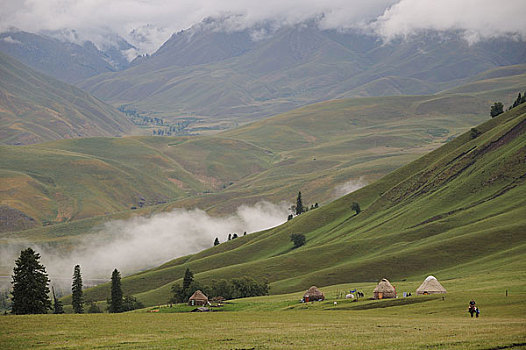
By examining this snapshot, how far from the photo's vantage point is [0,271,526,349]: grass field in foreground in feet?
152

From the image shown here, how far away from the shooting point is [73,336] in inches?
2165

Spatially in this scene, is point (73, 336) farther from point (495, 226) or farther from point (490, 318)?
point (495, 226)

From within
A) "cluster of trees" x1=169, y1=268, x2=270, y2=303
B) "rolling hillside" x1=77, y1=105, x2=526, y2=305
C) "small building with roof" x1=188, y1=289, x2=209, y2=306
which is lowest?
"small building with roof" x1=188, y1=289, x2=209, y2=306

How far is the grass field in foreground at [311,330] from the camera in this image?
46406mm

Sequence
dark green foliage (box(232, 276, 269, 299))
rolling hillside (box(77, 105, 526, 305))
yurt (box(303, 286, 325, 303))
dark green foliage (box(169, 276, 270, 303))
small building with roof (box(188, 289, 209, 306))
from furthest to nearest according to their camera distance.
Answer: dark green foliage (box(232, 276, 269, 299)) < dark green foliage (box(169, 276, 270, 303)) < rolling hillside (box(77, 105, 526, 305)) < small building with roof (box(188, 289, 209, 306)) < yurt (box(303, 286, 325, 303))

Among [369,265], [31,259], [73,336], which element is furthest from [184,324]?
[369,265]

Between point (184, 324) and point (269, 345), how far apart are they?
20.7m

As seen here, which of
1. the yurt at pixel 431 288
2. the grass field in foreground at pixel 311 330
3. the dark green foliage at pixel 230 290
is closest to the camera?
the grass field in foreground at pixel 311 330

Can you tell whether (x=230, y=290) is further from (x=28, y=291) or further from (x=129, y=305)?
(x=28, y=291)

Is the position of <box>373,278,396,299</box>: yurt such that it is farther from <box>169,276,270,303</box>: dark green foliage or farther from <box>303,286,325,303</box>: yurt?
<box>169,276,270,303</box>: dark green foliage

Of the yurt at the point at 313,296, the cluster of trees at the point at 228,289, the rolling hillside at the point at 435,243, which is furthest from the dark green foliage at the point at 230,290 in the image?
the yurt at the point at 313,296

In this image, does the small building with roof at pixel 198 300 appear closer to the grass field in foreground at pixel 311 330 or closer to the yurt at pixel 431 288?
the yurt at pixel 431 288

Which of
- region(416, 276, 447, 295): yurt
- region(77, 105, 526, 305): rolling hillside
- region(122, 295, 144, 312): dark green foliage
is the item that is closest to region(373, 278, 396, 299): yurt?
region(416, 276, 447, 295): yurt

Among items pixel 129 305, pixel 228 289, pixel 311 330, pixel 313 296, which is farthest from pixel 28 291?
pixel 228 289
